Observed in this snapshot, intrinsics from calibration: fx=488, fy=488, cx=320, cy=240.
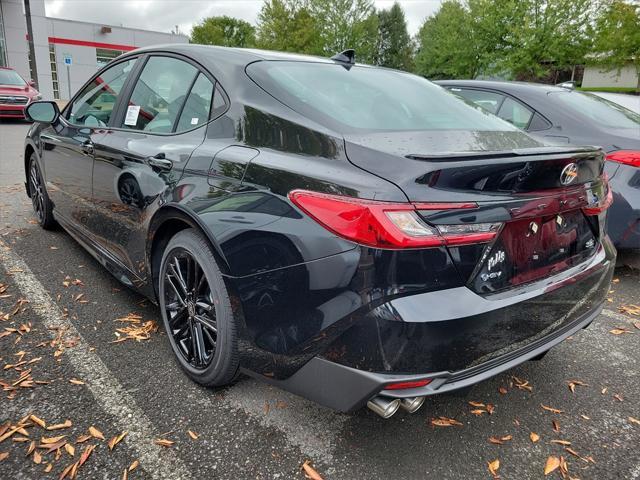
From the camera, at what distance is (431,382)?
160cm

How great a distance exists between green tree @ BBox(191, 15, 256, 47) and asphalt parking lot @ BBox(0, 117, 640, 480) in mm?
56789

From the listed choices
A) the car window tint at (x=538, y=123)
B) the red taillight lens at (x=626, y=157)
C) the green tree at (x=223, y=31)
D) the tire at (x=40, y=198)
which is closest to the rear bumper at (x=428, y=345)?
the red taillight lens at (x=626, y=157)

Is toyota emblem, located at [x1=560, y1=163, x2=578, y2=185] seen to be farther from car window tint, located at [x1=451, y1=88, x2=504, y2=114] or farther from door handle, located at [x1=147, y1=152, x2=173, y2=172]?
car window tint, located at [x1=451, y1=88, x2=504, y2=114]

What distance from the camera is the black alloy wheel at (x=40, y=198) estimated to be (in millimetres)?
4270

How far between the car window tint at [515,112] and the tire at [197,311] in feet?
10.8

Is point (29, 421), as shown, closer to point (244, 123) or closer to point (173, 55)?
point (244, 123)

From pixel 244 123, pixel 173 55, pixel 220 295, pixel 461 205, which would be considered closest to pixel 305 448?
pixel 220 295

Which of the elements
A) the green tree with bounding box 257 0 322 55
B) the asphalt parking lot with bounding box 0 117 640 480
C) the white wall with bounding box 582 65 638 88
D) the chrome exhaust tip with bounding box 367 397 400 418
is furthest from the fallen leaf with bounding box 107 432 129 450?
the white wall with bounding box 582 65 638 88

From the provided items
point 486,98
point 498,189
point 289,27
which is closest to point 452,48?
point 289,27

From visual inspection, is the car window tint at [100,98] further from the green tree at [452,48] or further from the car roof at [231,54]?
the green tree at [452,48]

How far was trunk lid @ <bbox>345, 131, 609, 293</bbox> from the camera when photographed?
1562 millimetres

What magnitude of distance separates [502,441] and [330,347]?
0.96 meters

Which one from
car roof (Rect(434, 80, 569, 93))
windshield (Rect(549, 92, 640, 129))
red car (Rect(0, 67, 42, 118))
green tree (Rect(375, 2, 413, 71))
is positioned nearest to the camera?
windshield (Rect(549, 92, 640, 129))

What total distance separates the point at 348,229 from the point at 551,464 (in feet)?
4.23
